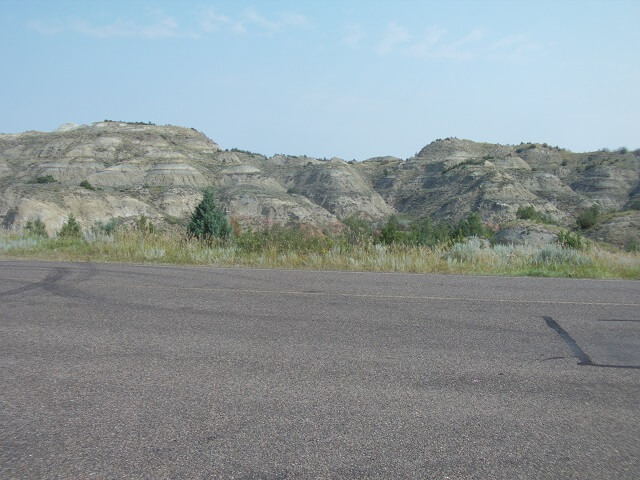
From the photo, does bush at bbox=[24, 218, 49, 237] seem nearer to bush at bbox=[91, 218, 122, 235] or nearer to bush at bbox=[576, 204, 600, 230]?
bush at bbox=[91, 218, 122, 235]

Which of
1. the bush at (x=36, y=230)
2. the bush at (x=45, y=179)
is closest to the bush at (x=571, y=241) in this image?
the bush at (x=36, y=230)

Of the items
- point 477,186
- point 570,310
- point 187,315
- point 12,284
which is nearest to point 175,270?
point 12,284

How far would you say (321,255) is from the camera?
1620cm

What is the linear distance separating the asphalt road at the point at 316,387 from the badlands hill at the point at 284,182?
34942 mm

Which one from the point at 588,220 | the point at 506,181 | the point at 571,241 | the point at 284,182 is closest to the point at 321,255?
the point at 571,241

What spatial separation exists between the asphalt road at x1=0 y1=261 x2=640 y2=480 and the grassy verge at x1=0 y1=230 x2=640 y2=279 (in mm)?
5067

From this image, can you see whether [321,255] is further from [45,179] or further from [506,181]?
[45,179]

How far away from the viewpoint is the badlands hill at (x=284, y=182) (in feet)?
160

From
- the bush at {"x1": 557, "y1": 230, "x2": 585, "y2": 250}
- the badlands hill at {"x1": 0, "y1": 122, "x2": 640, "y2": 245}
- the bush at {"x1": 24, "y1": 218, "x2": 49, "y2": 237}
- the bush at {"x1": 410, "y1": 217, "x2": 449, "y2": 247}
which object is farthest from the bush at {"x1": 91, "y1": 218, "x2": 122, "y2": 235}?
the badlands hill at {"x1": 0, "y1": 122, "x2": 640, "y2": 245}

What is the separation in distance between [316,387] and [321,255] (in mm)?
10966

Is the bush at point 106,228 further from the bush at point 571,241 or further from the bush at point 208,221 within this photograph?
the bush at point 571,241

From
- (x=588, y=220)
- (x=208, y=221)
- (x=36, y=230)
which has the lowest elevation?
(x=36, y=230)

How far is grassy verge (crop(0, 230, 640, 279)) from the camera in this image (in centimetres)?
1490

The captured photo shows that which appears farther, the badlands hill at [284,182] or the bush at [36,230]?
the badlands hill at [284,182]
